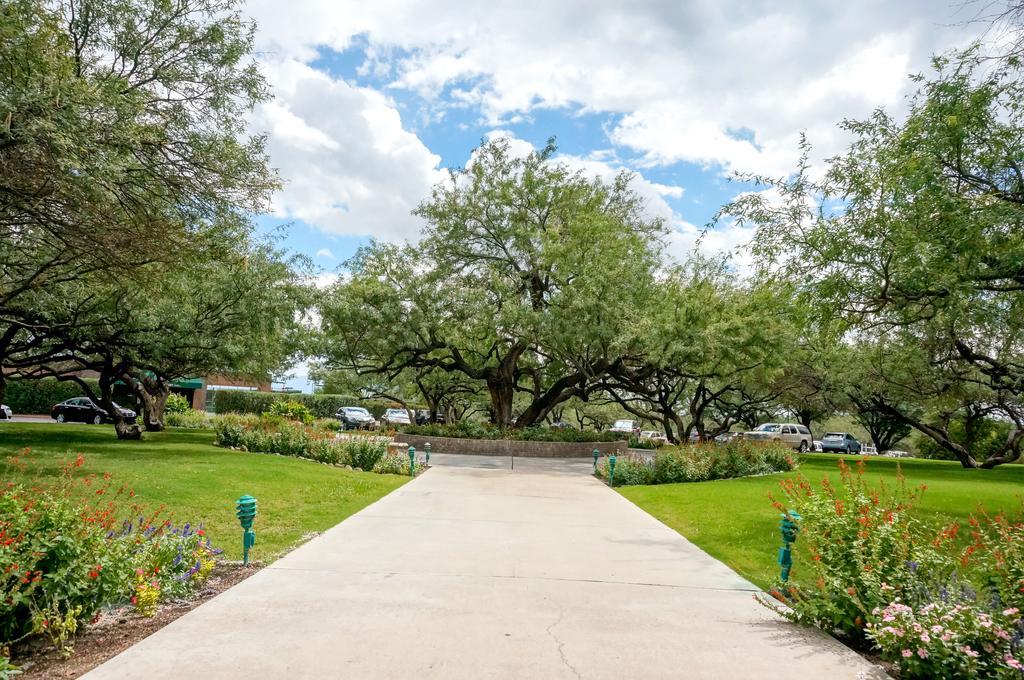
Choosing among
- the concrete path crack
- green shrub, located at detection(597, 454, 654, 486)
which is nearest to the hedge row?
green shrub, located at detection(597, 454, 654, 486)

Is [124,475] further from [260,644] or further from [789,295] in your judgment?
[789,295]

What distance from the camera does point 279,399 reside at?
4572cm

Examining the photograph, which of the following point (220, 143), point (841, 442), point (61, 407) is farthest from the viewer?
point (841, 442)

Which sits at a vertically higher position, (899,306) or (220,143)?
(220,143)

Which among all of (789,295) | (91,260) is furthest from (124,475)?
(789,295)

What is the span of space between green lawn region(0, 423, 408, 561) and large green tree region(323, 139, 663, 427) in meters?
8.88

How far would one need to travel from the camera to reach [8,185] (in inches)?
356

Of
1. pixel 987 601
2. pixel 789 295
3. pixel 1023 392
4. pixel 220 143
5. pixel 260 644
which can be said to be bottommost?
pixel 260 644

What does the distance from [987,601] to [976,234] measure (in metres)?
5.85

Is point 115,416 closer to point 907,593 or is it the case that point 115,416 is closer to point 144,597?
point 144,597

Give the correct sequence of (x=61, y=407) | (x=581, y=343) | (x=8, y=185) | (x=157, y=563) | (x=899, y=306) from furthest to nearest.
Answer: (x=61, y=407)
(x=581, y=343)
(x=899, y=306)
(x=8, y=185)
(x=157, y=563)

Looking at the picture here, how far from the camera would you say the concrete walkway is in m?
4.76

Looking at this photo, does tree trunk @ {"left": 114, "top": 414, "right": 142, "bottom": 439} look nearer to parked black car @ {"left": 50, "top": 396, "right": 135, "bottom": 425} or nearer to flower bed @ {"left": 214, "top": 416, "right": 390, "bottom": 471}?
flower bed @ {"left": 214, "top": 416, "right": 390, "bottom": 471}

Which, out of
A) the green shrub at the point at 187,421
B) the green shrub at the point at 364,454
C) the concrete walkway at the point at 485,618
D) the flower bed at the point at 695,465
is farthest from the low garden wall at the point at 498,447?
the concrete walkway at the point at 485,618
